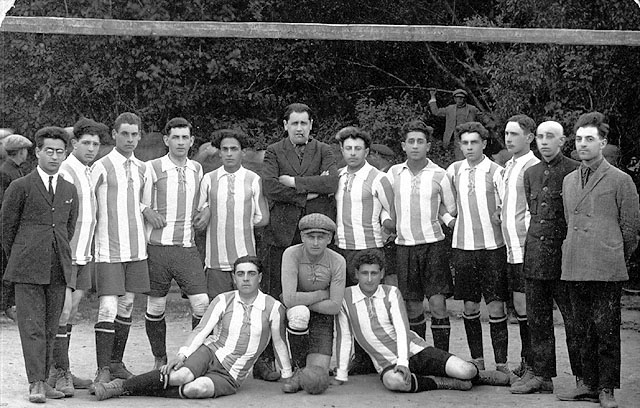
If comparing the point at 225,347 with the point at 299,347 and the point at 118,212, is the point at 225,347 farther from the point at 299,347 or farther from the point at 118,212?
the point at 118,212

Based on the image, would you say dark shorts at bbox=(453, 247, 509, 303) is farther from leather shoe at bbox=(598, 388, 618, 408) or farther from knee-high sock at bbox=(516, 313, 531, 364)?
leather shoe at bbox=(598, 388, 618, 408)

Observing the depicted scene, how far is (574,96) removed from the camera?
10531 mm

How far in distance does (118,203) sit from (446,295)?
7.86 feet

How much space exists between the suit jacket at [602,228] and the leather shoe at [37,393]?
3305 millimetres

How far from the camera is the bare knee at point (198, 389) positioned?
650 centimetres

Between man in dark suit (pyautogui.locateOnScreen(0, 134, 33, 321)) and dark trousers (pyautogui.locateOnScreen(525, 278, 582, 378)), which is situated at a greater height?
man in dark suit (pyautogui.locateOnScreen(0, 134, 33, 321))

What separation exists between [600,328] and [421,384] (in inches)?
49.8

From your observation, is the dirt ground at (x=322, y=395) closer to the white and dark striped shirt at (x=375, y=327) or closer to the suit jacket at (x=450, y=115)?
the white and dark striped shirt at (x=375, y=327)

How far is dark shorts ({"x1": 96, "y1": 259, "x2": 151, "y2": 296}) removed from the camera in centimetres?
683

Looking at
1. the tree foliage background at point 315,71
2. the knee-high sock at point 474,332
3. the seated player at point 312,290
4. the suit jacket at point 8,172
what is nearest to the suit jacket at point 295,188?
the seated player at point 312,290

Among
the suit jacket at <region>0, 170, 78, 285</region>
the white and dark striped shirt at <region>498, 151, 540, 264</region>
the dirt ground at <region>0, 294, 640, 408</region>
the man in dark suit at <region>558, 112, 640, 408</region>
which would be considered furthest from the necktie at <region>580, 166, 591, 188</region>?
the suit jacket at <region>0, 170, 78, 285</region>

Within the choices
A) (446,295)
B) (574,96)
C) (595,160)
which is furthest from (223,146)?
(574,96)

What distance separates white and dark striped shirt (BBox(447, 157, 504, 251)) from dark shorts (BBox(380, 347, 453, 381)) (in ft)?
2.56

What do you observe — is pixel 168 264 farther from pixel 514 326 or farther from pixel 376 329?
pixel 514 326
